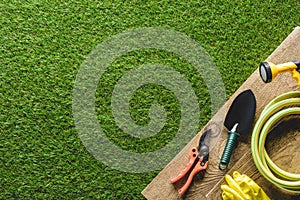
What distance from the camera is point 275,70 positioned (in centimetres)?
135

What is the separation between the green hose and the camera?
1.36m

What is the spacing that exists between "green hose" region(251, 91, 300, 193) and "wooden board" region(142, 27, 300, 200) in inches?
1.5

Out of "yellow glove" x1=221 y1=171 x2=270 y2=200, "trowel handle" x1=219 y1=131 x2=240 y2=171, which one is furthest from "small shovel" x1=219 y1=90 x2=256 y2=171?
"yellow glove" x1=221 y1=171 x2=270 y2=200

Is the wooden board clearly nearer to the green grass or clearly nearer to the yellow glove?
the yellow glove

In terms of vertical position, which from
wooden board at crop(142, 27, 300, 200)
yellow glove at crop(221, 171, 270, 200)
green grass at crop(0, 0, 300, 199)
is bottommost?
yellow glove at crop(221, 171, 270, 200)

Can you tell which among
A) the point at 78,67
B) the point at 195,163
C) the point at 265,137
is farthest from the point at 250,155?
the point at 78,67

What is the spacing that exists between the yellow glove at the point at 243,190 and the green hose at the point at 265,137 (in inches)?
1.8

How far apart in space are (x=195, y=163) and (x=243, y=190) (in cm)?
25

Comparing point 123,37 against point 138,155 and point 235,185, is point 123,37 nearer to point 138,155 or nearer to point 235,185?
point 138,155

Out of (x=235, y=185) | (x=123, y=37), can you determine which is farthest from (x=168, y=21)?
(x=235, y=185)

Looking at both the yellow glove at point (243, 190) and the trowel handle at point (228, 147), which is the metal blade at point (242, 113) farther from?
the yellow glove at point (243, 190)

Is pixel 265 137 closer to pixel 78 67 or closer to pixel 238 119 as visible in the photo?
pixel 238 119

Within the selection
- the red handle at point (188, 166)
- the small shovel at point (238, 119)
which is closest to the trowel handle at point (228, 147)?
the small shovel at point (238, 119)

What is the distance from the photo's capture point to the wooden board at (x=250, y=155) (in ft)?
4.64
